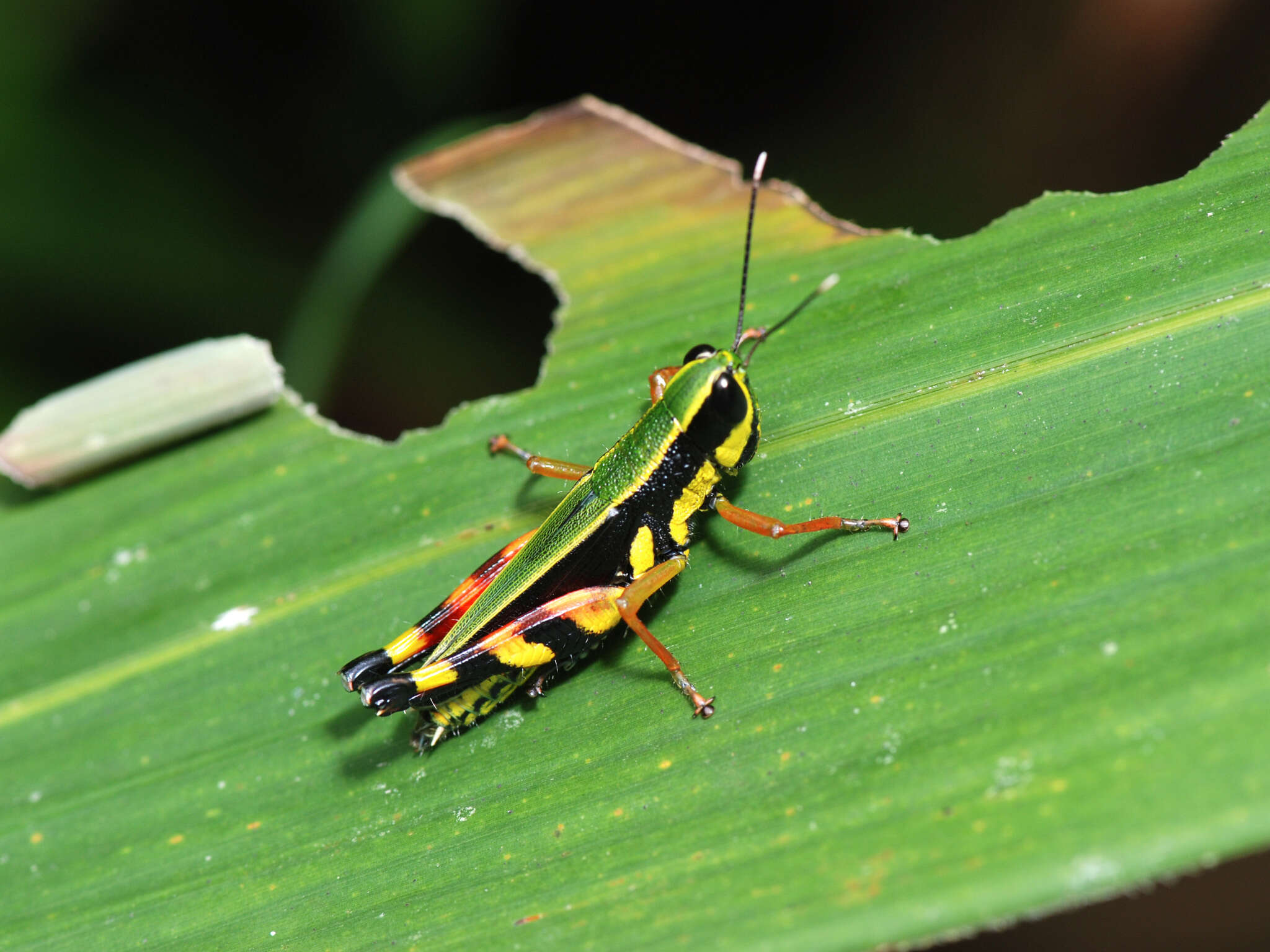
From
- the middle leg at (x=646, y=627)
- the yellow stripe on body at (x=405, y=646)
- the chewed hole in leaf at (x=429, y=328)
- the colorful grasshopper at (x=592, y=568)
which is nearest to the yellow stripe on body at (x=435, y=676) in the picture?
the colorful grasshopper at (x=592, y=568)

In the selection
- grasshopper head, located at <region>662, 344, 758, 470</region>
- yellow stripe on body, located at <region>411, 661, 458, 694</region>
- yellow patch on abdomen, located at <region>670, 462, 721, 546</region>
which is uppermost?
grasshopper head, located at <region>662, 344, 758, 470</region>

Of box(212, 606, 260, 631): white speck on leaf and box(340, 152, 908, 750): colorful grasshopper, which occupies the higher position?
box(340, 152, 908, 750): colorful grasshopper

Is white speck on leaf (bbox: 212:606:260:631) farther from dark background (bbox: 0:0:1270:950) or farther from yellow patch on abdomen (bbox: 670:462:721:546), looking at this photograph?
yellow patch on abdomen (bbox: 670:462:721:546)

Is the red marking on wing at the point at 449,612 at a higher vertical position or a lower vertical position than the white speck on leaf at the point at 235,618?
higher

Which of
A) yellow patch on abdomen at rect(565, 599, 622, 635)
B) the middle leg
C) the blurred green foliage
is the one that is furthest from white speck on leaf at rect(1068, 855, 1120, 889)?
the blurred green foliage

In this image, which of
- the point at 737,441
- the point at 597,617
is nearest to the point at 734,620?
the point at 597,617

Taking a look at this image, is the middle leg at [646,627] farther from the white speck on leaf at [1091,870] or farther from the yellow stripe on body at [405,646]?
the white speck on leaf at [1091,870]
